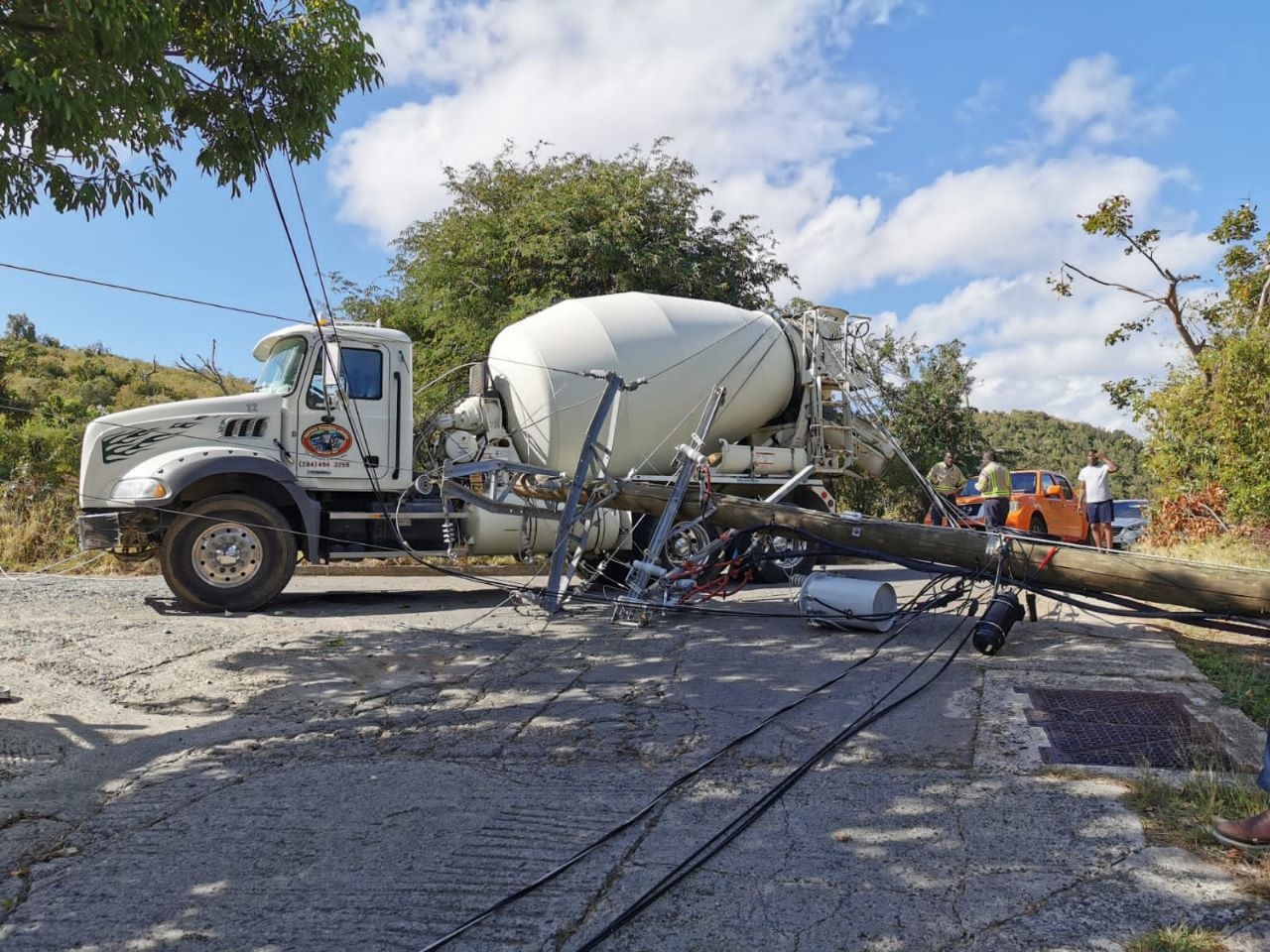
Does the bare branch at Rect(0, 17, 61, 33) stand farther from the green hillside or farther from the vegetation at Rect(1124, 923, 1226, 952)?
the green hillside

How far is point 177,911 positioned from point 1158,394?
15.4 meters

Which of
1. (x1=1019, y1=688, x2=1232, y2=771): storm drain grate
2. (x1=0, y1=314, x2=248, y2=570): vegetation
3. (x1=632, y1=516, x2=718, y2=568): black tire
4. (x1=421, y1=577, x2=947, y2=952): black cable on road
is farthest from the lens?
(x1=0, y1=314, x2=248, y2=570): vegetation

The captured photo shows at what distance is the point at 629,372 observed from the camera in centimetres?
1035

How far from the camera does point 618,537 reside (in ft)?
35.1

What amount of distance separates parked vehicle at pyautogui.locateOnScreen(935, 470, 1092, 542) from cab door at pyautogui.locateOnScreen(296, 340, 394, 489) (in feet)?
36.7

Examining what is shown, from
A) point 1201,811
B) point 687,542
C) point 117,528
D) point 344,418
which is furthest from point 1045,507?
point 117,528

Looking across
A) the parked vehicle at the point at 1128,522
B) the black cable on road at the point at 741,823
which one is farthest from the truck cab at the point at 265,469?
the parked vehicle at the point at 1128,522

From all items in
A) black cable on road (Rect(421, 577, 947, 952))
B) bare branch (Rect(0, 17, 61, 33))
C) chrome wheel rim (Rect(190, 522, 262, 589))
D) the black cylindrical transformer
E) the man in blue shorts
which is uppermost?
bare branch (Rect(0, 17, 61, 33))

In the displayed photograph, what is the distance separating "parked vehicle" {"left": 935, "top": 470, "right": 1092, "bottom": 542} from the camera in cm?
1712

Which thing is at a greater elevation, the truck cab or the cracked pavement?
the truck cab

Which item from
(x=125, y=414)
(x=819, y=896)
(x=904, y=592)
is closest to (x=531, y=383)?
(x=125, y=414)

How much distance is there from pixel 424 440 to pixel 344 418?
1.06m

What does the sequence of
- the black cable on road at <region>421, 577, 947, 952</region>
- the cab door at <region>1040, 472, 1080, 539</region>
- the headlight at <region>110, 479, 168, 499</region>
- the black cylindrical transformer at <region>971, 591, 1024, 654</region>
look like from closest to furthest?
the black cable on road at <region>421, 577, 947, 952</region> → the black cylindrical transformer at <region>971, 591, 1024, 654</region> → the headlight at <region>110, 479, 168, 499</region> → the cab door at <region>1040, 472, 1080, 539</region>

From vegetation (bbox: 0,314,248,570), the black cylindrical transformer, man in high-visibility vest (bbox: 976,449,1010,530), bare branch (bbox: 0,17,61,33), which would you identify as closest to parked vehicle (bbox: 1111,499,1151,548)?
man in high-visibility vest (bbox: 976,449,1010,530)
